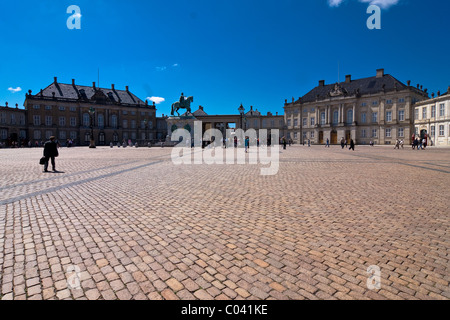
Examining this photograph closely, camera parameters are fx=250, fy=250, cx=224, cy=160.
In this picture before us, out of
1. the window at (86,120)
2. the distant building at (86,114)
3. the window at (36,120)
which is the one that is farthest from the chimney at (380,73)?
the window at (36,120)

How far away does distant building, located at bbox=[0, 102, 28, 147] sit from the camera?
5059cm

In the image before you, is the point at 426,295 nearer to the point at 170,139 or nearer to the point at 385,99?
the point at 170,139

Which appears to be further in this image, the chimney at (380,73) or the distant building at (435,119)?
the chimney at (380,73)

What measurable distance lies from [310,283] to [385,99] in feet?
197

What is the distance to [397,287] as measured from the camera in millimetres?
2359

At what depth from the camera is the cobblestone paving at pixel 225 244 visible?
7.77 feet

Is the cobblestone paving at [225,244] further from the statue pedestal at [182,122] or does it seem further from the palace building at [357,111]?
the palace building at [357,111]

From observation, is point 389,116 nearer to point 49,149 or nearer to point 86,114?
point 49,149

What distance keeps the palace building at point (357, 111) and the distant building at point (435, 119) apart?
3416 mm

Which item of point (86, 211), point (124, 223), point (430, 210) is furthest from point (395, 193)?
point (86, 211)

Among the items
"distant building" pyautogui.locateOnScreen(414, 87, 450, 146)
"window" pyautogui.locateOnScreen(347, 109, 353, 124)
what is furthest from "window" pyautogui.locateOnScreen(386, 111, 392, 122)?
"window" pyautogui.locateOnScreen(347, 109, 353, 124)

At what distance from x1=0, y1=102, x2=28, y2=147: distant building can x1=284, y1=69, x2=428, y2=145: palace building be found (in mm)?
61235

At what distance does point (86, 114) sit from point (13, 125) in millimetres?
14199

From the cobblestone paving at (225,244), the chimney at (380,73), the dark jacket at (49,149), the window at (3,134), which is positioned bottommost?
the cobblestone paving at (225,244)
